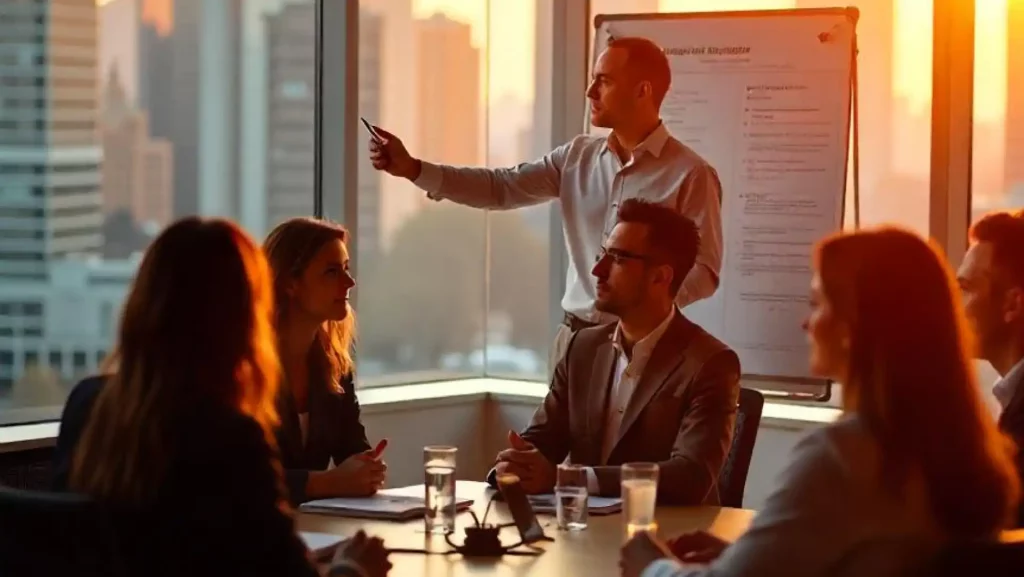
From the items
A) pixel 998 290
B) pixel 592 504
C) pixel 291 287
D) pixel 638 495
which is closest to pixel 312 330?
pixel 291 287

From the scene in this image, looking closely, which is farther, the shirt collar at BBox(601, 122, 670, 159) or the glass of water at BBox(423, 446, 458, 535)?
the shirt collar at BBox(601, 122, 670, 159)

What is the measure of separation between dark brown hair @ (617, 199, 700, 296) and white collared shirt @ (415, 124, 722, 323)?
662 mm

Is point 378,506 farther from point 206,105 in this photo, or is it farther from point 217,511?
point 206,105

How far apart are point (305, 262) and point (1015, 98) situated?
244 centimetres

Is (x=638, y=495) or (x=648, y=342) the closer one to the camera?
(x=638, y=495)

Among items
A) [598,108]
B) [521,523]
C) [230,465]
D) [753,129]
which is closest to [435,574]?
[521,523]

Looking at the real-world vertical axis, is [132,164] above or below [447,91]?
below

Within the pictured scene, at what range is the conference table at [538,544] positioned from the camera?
2.47 m

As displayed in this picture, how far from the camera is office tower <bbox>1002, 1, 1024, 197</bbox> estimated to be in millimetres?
4574

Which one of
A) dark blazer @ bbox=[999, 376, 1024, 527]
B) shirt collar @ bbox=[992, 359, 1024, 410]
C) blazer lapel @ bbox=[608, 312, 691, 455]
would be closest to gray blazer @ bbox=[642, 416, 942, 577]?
dark blazer @ bbox=[999, 376, 1024, 527]

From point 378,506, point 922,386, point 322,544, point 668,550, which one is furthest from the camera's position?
point 378,506

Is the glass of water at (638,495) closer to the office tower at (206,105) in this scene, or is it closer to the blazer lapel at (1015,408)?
the blazer lapel at (1015,408)

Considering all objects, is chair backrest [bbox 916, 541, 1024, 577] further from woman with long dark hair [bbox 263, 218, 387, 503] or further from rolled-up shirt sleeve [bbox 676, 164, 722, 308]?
rolled-up shirt sleeve [bbox 676, 164, 722, 308]

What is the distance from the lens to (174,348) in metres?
2.02
